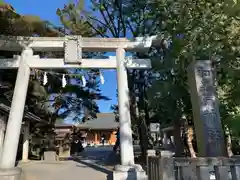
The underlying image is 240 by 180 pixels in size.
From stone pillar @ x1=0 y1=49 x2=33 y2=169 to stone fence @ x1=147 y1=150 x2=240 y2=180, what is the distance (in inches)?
220

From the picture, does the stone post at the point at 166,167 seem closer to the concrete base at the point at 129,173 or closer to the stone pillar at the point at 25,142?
the concrete base at the point at 129,173

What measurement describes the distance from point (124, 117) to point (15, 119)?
3796 millimetres

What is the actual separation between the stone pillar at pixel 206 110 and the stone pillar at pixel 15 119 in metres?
5.90

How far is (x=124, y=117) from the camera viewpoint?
27.0ft

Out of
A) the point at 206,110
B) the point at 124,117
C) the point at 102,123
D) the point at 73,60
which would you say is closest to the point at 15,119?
the point at 73,60

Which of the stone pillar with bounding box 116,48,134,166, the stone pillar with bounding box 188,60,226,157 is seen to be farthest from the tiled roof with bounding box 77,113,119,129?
A: the stone pillar with bounding box 188,60,226,157

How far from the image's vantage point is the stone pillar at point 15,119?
761 centimetres

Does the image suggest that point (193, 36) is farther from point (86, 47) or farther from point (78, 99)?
point (78, 99)

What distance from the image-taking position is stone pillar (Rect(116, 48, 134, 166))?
26.0 feet

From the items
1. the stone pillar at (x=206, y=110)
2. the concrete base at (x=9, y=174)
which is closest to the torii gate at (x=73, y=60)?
the concrete base at (x=9, y=174)

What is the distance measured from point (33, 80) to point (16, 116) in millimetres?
5850

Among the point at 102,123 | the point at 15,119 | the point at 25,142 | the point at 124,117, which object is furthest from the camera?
the point at 102,123

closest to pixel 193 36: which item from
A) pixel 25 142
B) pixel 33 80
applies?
pixel 33 80

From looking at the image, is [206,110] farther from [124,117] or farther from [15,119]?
[15,119]
